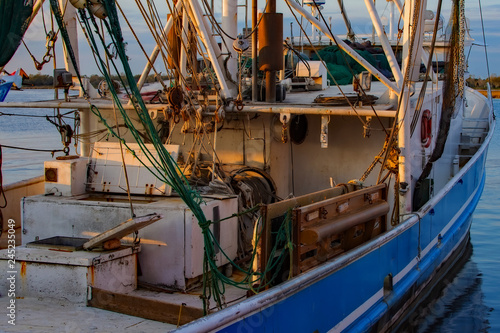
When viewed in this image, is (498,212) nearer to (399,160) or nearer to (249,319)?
(399,160)

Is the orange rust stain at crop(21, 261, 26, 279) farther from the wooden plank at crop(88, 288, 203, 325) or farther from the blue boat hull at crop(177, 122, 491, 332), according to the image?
the blue boat hull at crop(177, 122, 491, 332)

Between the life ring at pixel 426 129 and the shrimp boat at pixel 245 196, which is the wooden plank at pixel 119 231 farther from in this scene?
the life ring at pixel 426 129

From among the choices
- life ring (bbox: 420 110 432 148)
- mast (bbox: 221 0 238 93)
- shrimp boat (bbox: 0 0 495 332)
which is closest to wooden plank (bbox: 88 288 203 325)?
shrimp boat (bbox: 0 0 495 332)

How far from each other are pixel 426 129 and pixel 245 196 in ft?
9.93

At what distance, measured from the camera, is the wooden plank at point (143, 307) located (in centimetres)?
502

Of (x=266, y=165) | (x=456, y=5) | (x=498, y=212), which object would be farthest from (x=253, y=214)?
(x=498, y=212)

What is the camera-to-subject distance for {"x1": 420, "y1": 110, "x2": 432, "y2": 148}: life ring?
28.3 ft

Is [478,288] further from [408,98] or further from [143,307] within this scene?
[143,307]

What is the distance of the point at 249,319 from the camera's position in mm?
4289

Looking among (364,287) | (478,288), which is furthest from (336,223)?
(478,288)

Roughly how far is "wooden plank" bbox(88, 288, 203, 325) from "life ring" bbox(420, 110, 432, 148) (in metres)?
4.78

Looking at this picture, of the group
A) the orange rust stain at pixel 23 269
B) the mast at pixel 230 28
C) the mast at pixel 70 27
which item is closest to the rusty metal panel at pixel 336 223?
the orange rust stain at pixel 23 269

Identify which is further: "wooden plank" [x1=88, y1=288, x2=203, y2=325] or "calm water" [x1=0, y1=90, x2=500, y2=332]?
"calm water" [x1=0, y1=90, x2=500, y2=332]

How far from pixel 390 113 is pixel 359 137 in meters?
1.37
